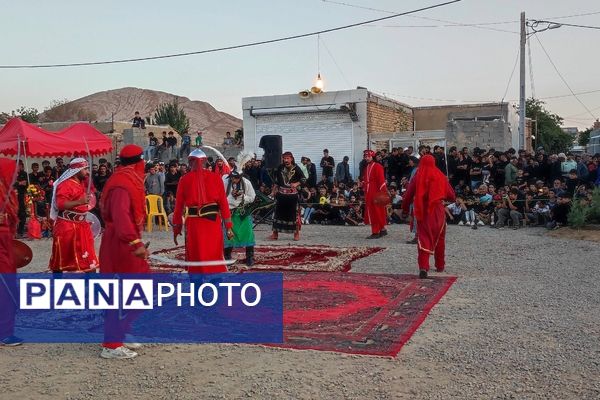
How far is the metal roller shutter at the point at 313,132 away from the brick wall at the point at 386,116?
883 mm

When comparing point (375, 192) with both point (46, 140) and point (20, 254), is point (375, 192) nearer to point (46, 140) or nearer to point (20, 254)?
point (46, 140)

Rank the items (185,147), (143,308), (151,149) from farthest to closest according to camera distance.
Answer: (185,147), (151,149), (143,308)

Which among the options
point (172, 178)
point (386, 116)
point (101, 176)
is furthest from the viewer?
point (386, 116)

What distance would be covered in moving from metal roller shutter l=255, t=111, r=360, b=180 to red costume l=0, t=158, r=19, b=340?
1572 cm

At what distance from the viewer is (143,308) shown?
5414mm

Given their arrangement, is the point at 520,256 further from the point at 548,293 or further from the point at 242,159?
the point at 242,159

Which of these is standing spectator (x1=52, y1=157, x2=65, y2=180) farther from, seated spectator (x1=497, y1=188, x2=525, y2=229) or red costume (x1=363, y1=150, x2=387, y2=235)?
seated spectator (x1=497, y1=188, x2=525, y2=229)

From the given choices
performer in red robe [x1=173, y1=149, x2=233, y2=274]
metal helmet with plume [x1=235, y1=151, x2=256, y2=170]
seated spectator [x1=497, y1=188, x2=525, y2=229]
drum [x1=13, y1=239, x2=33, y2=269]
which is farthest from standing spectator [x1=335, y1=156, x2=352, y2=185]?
drum [x1=13, y1=239, x2=33, y2=269]

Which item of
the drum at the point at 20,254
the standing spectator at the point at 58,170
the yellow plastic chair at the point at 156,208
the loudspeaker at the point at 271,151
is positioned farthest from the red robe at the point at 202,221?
the standing spectator at the point at 58,170

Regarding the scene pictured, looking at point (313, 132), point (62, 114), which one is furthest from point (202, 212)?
point (62, 114)

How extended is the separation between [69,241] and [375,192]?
764cm

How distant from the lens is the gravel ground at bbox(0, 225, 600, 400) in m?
4.27

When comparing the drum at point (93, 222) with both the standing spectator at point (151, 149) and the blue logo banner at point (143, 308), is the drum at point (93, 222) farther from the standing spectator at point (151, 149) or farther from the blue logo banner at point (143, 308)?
the standing spectator at point (151, 149)

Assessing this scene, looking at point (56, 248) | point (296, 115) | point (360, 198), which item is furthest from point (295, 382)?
point (296, 115)
